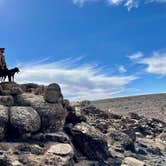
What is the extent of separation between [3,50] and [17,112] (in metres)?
7.77

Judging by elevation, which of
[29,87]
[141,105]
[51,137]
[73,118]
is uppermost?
[29,87]

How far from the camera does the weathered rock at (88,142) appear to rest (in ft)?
107

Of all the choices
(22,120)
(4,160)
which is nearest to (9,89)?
(22,120)

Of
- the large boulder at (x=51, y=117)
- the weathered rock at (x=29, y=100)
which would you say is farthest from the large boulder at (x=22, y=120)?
the weathered rock at (x=29, y=100)

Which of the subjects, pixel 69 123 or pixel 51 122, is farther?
pixel 69 123

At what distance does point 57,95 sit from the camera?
3306 centimetres

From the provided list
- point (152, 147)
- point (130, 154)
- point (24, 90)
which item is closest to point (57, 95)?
point (24, 90)

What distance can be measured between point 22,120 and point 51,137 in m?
2.70

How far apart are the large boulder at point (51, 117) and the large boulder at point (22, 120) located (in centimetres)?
121

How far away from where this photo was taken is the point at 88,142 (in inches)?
1300

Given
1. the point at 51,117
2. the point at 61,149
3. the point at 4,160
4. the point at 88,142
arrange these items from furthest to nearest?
the point at 88,142
the point at 51,117
the point at 61,149
the point at 4,160

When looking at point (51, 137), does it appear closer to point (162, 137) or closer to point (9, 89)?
point (9, 89)

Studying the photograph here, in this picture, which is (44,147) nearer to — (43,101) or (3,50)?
(43,101)

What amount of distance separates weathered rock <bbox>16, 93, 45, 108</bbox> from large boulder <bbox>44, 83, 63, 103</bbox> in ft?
1.79
